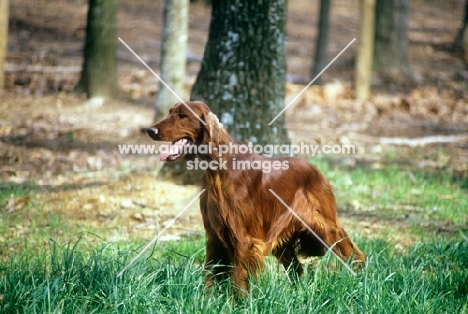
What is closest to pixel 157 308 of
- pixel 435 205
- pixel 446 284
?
pixel 446 284

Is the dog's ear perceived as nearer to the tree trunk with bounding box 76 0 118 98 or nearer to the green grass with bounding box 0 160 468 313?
the green grass with bounding box 0 160 468 313

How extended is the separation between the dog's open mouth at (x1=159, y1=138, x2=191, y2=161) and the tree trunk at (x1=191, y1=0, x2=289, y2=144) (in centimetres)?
273

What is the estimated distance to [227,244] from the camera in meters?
4.32

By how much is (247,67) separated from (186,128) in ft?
9.28

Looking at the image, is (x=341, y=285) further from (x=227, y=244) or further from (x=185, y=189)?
(x=185, y=189)

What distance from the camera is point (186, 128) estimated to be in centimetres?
419

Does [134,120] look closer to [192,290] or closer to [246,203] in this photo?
[246,203]

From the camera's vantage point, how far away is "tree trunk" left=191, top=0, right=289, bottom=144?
6789 millimetres

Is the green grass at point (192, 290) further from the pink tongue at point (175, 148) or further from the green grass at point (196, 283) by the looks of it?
the pink tongue at point (175, 148)

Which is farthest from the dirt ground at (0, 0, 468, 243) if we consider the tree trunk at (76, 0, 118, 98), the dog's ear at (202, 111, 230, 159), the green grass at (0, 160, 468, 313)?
the dog's ear at (202, 111, 230, 159)

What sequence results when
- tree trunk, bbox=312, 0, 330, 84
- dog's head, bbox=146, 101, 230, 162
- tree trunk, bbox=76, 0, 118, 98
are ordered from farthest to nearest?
1. tree trunk, bbox=312, 0, 330, 84
2. tree trunk, bbox=76, 0, 118, 98
3. dog's head, bbox=146, 101, 230, 162

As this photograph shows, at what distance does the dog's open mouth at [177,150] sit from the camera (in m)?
4.19

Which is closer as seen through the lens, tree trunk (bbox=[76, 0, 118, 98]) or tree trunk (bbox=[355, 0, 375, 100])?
tree trunk (bbox=[76, 0, 118, 98])

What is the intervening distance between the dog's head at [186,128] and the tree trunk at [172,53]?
5.10 meters
